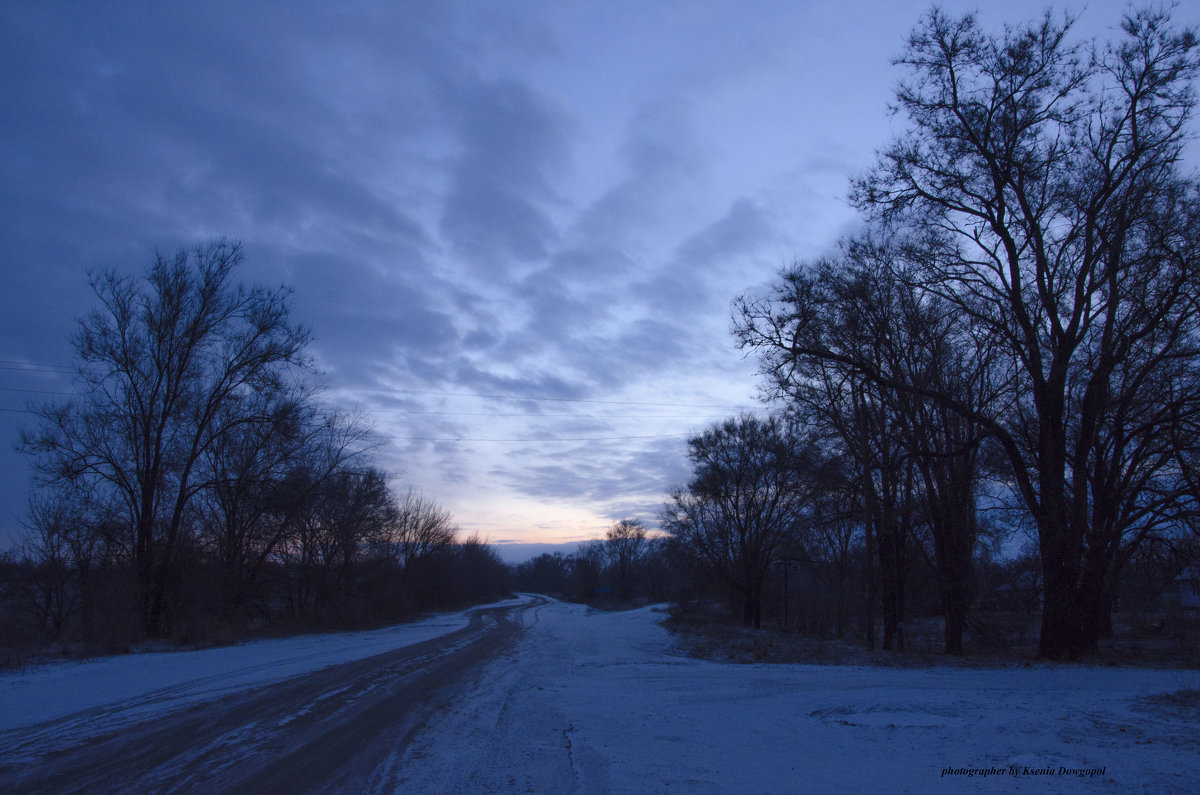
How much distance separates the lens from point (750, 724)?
24.8 feet

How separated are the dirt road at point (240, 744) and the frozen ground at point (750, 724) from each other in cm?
30

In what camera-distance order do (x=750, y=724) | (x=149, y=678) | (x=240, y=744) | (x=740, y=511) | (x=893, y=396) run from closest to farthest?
(x=240, y=744) → (x=750, y=724) → (x=149, y=678) → (x=893, y=396) → (x=740, y=511)

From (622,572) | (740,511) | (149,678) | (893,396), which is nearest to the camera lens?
(149,678)

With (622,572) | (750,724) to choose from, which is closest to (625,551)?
(622,572)

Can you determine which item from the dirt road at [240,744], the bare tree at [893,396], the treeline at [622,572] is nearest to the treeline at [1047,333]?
the bare tree at [893,396]

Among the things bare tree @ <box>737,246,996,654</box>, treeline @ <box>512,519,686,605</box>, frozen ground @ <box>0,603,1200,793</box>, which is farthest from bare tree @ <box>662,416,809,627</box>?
treeline @ <box>512,519,686,605</box>

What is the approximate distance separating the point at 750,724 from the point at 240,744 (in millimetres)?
5436

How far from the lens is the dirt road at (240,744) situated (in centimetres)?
557

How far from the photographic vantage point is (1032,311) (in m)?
16.2

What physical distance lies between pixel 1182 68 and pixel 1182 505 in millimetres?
9641

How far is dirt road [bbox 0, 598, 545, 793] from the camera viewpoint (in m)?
5.57

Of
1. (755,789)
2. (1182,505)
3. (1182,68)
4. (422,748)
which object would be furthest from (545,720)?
(1182,68)

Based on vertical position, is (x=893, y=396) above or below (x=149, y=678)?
above

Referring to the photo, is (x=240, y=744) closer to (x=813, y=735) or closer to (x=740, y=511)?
(x=813, y=735)
